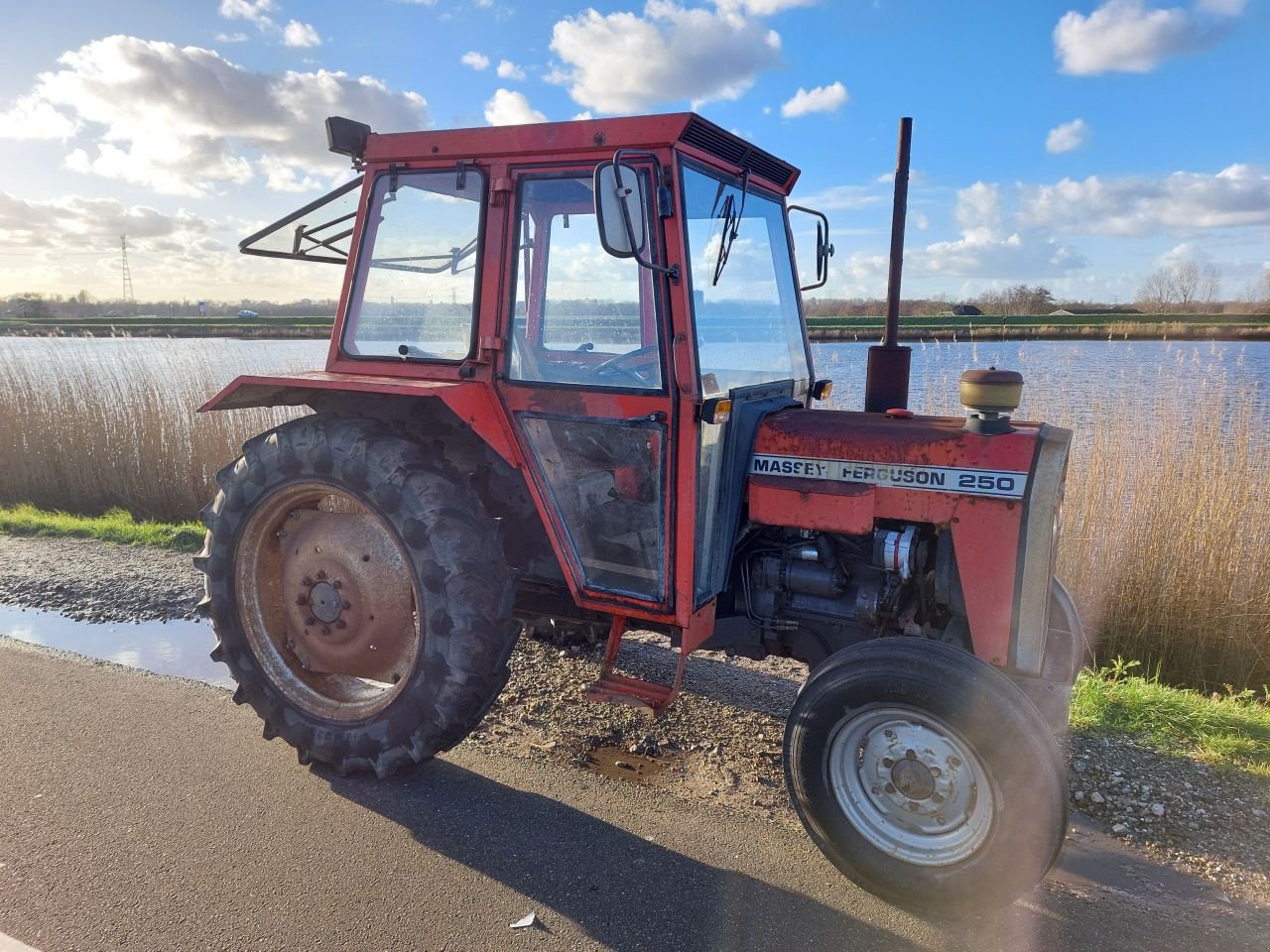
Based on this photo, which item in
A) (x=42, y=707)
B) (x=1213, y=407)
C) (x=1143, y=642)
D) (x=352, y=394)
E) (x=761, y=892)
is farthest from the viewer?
(x=1213, y=407)

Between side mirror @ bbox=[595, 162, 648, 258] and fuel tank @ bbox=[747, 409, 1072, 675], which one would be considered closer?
side mirror @ bbox=[595, 162, 648, 258]

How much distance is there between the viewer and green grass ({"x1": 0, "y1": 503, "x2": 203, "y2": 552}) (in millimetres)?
6402

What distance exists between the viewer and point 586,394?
283 cm

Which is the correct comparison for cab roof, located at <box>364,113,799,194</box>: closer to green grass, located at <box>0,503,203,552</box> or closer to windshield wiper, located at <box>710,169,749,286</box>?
windshield wiper, located at <box>710,169,749,286</box>

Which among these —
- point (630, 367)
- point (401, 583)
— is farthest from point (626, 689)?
point (630, 367)

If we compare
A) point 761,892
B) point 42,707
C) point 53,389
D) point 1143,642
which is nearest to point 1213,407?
point 1143,642

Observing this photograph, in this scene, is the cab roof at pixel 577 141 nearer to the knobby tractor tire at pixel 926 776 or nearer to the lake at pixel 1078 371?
the knobby tractor tire at pixel 926 776

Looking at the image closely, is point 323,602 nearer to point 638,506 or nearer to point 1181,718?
point 638,506

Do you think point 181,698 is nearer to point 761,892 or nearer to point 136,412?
point 761,892

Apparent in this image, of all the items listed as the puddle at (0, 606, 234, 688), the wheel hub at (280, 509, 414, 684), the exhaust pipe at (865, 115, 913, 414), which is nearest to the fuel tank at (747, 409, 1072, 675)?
the exhaust pipe at (865, 115, 913, 414)

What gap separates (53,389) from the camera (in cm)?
854

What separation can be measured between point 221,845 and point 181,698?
1.25 metres

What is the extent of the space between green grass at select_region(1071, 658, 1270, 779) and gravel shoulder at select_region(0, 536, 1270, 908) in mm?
120

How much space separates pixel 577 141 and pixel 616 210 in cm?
53
